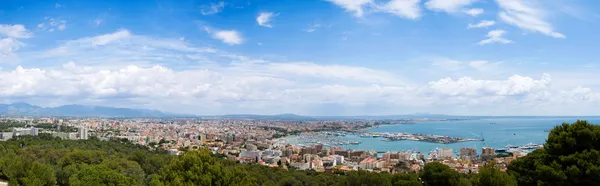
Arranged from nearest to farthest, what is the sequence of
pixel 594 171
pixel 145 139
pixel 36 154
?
pixel 594 171 < pixel 36 154 < pixel 145 139

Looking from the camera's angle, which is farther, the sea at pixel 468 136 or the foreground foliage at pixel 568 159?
the sea at pixel 468 136

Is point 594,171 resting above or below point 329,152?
above

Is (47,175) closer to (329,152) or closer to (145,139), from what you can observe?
(329,152)

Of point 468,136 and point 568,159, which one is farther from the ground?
point 568,159

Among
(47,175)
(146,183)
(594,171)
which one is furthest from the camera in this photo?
(146,183)

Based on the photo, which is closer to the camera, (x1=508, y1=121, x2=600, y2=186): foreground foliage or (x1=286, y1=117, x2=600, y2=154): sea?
(x1=508, y1=121, x2=600, y2=186): foreground foliage

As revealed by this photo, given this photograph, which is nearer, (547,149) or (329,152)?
(547,149)

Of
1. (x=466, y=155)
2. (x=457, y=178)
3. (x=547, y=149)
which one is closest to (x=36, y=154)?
(x=457, y=178)

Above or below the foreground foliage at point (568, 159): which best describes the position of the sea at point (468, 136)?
below

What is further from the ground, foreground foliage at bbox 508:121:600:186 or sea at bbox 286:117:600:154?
foreground foliage at bbox 508:121:600:186

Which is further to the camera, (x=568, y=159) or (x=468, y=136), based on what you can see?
(x=468, y=136)
